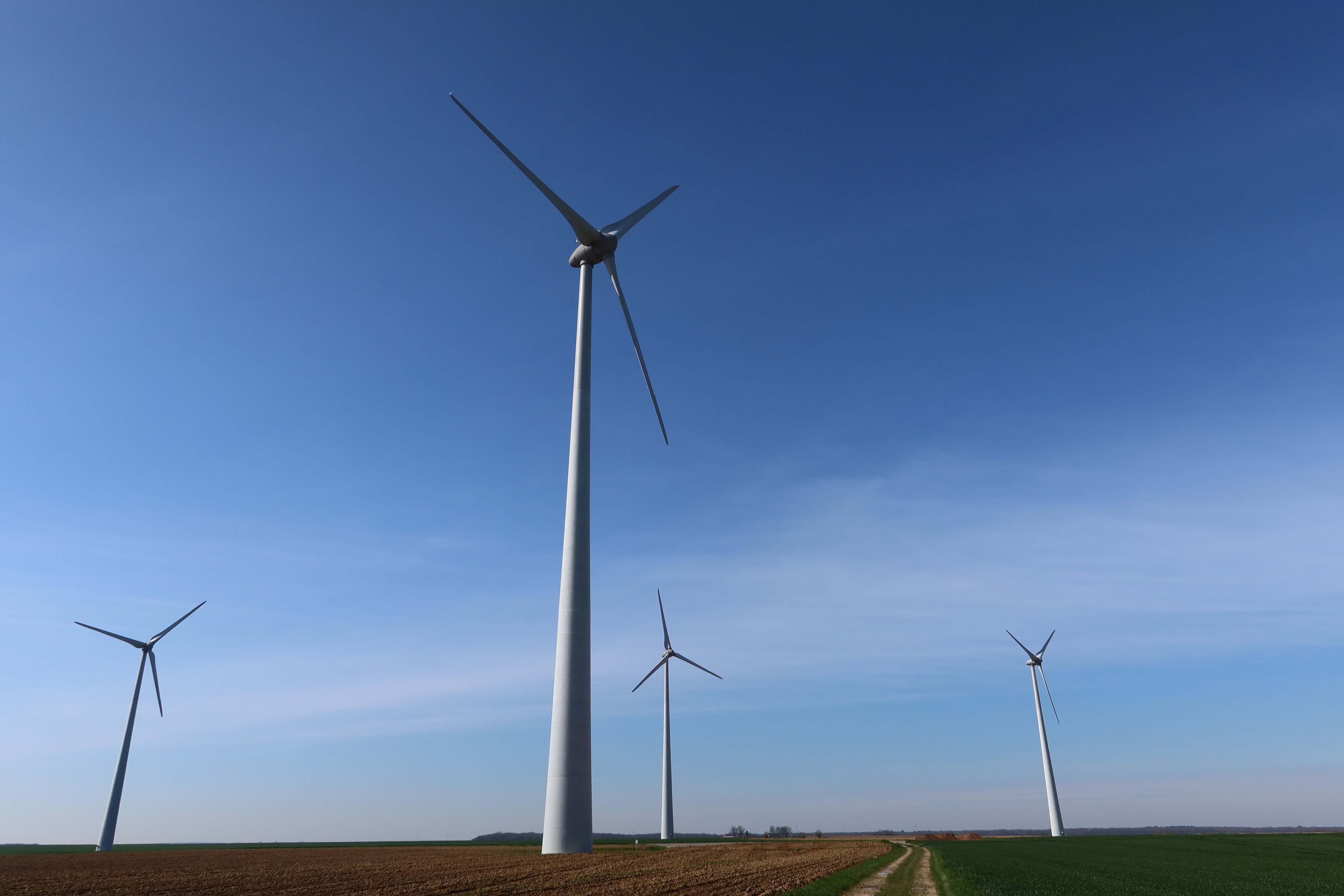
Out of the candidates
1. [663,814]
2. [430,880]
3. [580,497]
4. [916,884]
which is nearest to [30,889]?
[430,880]

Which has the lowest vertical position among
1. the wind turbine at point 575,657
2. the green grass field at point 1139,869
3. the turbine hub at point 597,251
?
the green grass field at point 1139,869

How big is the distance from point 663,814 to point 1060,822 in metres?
65.0

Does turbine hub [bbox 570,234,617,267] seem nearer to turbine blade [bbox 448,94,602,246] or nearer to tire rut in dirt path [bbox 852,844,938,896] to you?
turbine blade [bbox 448,94,602,246]

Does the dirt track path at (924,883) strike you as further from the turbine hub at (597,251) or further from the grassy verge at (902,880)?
the turbine hub at (597,251)

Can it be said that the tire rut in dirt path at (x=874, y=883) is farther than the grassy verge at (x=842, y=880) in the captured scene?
Yes

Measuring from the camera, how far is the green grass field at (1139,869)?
29.7 meters

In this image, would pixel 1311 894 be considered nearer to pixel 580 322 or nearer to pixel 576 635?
pixel 576 635

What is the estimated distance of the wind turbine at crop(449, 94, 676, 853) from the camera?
4044 centimetres

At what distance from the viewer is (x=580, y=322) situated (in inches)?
2083

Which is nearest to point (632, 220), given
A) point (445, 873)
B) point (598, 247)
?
point (598, 247)

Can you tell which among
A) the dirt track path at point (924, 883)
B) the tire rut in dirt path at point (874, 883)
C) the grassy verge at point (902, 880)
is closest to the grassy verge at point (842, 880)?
the tire rut in dirt path at point (874, 883)

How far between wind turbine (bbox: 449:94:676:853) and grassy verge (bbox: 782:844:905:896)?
13.8m

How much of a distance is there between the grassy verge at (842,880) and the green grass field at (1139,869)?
3176 millimetres

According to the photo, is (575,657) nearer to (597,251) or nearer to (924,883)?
(924,883)
